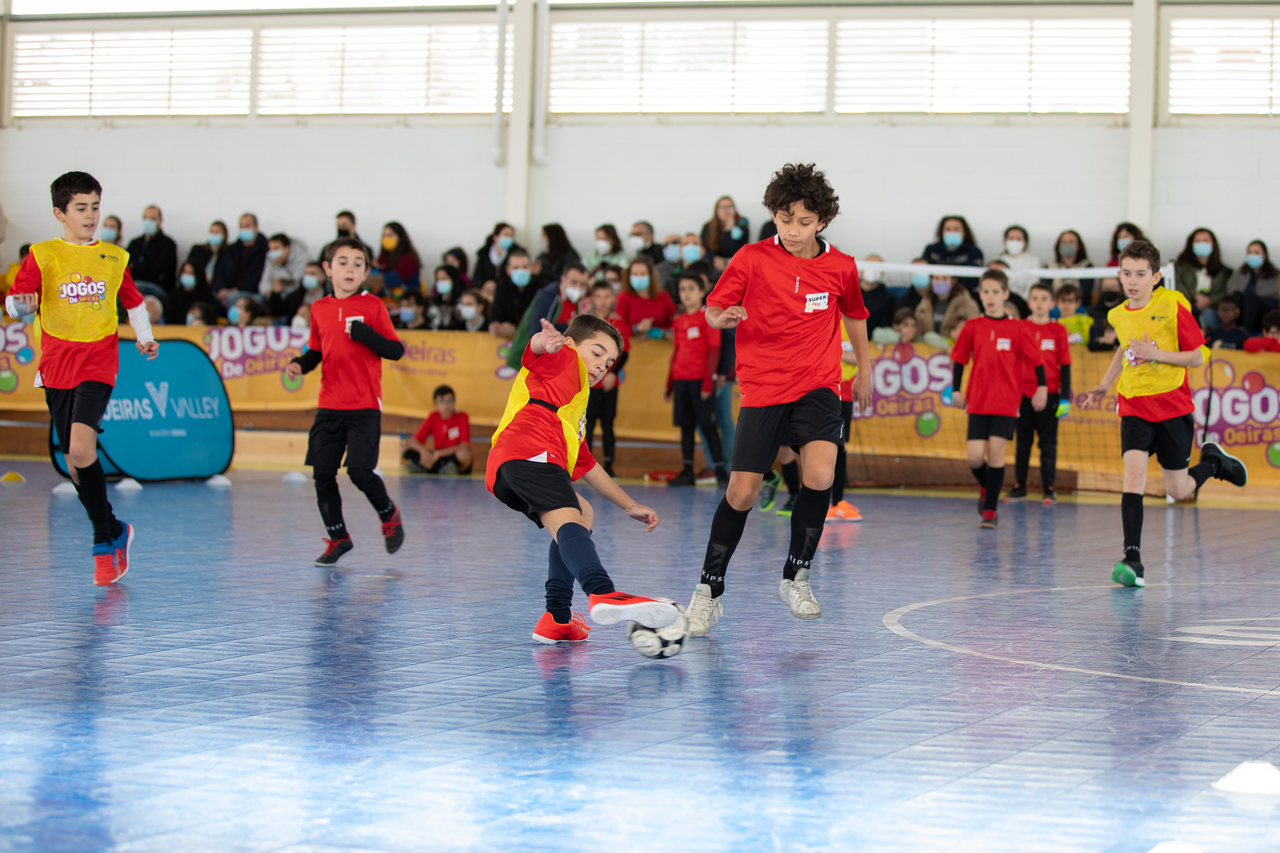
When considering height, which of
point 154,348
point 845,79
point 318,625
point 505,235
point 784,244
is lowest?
point 318,625

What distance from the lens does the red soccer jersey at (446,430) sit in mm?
14852

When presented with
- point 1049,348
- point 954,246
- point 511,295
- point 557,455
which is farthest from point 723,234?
point 557,455

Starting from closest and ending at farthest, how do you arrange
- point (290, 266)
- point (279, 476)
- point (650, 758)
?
point (650, 758) → point (279, 476) → point (290, 266)

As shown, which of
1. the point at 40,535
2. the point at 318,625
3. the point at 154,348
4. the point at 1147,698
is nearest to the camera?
the point at 1147,698

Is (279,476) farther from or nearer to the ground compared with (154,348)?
nearer to the ground

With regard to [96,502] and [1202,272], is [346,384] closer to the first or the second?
[96,502]

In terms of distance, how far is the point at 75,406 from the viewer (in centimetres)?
647

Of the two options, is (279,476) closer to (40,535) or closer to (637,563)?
(40,535)

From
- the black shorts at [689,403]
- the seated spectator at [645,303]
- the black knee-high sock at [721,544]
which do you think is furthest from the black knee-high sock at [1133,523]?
the seated spectator at [645,303]

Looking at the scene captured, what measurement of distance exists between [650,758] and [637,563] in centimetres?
396

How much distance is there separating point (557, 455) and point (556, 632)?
67 cm

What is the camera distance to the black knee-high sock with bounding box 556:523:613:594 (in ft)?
15.2

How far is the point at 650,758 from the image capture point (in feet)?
11.1

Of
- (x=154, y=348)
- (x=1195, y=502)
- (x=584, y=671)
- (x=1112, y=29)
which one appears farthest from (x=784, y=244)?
(x=1112, y=29)
